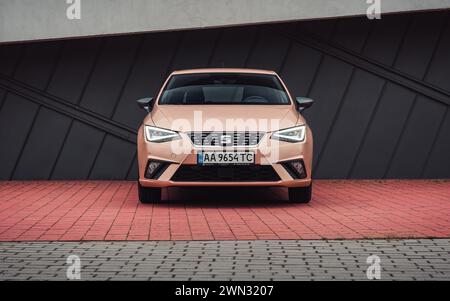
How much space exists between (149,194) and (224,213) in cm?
124

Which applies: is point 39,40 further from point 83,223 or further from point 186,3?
point 83,223

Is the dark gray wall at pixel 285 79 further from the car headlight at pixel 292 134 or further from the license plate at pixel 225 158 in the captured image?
the license plate at pixel 225 158

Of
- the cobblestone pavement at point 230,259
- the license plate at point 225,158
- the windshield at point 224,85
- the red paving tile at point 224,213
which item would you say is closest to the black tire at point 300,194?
the red paving tile at point 224,213

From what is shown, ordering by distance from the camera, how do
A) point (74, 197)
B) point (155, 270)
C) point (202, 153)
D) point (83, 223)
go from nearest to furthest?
point (155, 270) → point (83, 223) → point (202, 153) → point (74, 197)

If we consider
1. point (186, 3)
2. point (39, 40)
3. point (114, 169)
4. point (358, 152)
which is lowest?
point (114, 169)

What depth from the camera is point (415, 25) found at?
1403 centimetres

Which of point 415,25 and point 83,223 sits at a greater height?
point 415,25

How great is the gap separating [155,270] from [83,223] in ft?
9.29

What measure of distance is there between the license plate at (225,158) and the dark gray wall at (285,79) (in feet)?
14.8

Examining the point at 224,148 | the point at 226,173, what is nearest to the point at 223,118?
the point at 224,148

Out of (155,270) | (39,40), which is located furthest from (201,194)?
(155,270)

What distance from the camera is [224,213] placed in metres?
9.63

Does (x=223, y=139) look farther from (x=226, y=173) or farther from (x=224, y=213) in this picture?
(x=224, y=213)

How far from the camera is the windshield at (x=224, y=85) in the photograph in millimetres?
10969
